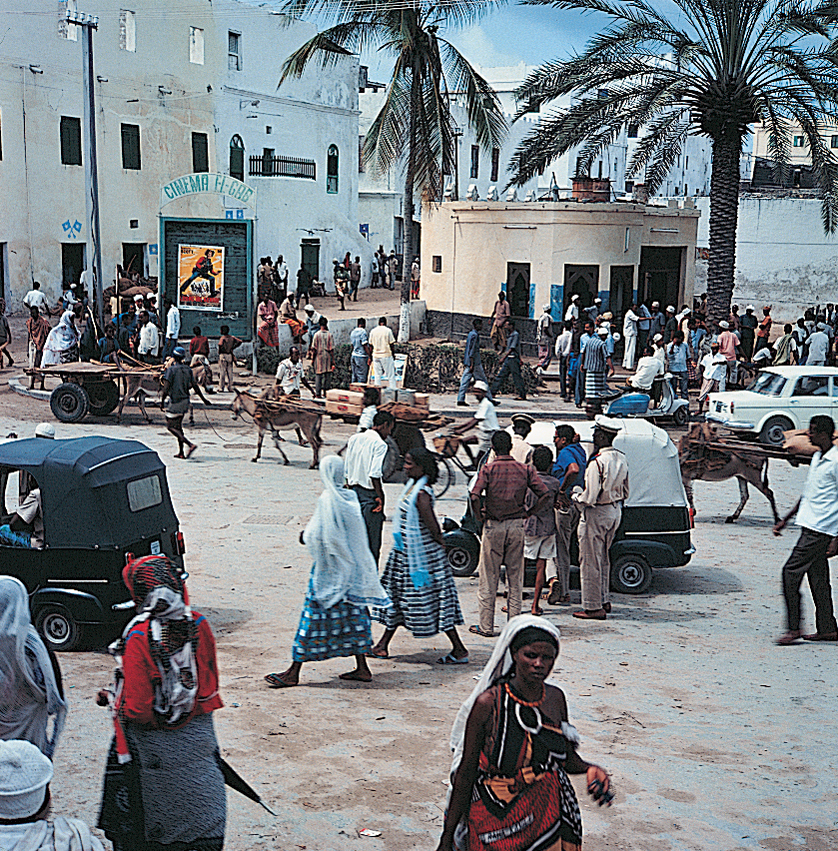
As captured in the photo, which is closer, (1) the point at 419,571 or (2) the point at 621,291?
(1) the point at 419,571

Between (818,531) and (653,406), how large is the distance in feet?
39.9

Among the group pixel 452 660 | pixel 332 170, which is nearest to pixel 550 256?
pixel 332 170

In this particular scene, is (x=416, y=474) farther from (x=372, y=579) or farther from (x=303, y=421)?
(x=303, y=421)

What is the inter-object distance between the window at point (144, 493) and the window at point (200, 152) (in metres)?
30.8

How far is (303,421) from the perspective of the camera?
16.1 metres

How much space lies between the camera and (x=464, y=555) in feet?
35.8

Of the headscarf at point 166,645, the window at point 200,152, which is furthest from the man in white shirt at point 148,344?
the window at point 200,152

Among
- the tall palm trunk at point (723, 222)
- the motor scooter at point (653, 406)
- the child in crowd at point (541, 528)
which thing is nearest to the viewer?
the child in crowd at point (541, 528)

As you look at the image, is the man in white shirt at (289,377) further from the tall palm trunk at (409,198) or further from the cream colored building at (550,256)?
the cream colored building at (550,256)

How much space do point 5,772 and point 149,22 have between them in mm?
35520

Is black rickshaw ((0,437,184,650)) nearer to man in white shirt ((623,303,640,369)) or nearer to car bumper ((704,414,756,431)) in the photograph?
car bumper ((704,414,756,431))

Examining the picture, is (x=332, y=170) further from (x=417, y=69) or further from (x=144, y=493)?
(x=144, y=493)

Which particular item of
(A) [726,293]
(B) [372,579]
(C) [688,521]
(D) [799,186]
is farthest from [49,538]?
(D) [799,186]

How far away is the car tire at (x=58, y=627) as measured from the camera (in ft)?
26.4
